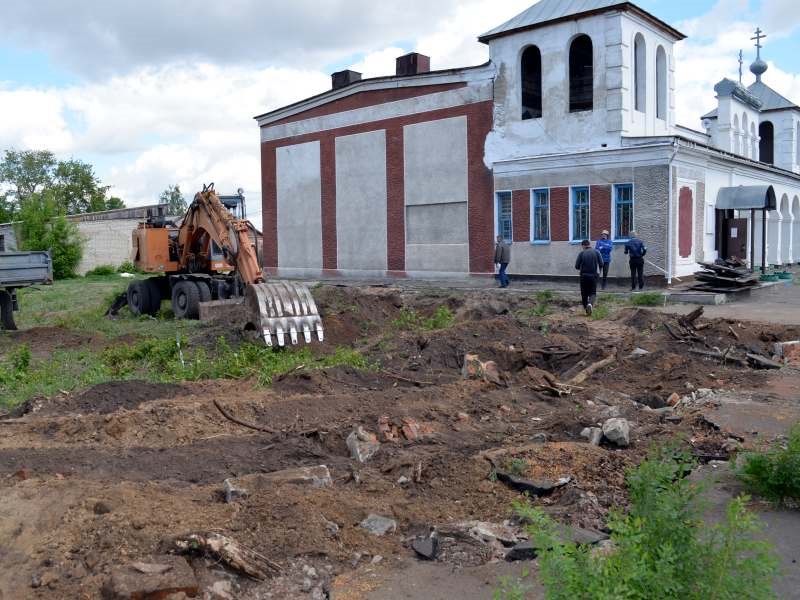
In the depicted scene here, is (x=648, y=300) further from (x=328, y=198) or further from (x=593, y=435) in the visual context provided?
(x=328, y=198)

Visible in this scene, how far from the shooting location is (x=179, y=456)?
7.59m

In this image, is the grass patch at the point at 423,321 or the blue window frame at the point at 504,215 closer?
the grass patch at the point at 423,321

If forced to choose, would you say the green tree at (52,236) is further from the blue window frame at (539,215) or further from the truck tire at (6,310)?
the blue window frame at (539,215)

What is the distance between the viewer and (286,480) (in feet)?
21.1

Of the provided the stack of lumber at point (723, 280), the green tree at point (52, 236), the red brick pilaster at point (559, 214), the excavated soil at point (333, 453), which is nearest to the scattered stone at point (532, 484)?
the excavated soil at point (333, 453)

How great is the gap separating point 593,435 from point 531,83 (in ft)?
71.3

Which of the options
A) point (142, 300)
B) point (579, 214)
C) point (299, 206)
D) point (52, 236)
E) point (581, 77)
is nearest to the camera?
point (142, 300)

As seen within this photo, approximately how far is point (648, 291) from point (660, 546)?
1918 cm

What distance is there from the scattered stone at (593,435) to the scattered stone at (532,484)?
1413 mm

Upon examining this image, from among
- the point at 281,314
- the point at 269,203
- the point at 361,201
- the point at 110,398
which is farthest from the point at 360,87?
the point at 110,398

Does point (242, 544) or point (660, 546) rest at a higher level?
point (660, 546)

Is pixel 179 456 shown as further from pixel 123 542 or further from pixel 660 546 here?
pixel 660 546

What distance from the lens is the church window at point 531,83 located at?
26.8 metres

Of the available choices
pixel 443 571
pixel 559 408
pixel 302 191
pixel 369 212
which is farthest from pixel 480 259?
pixel 443 571
